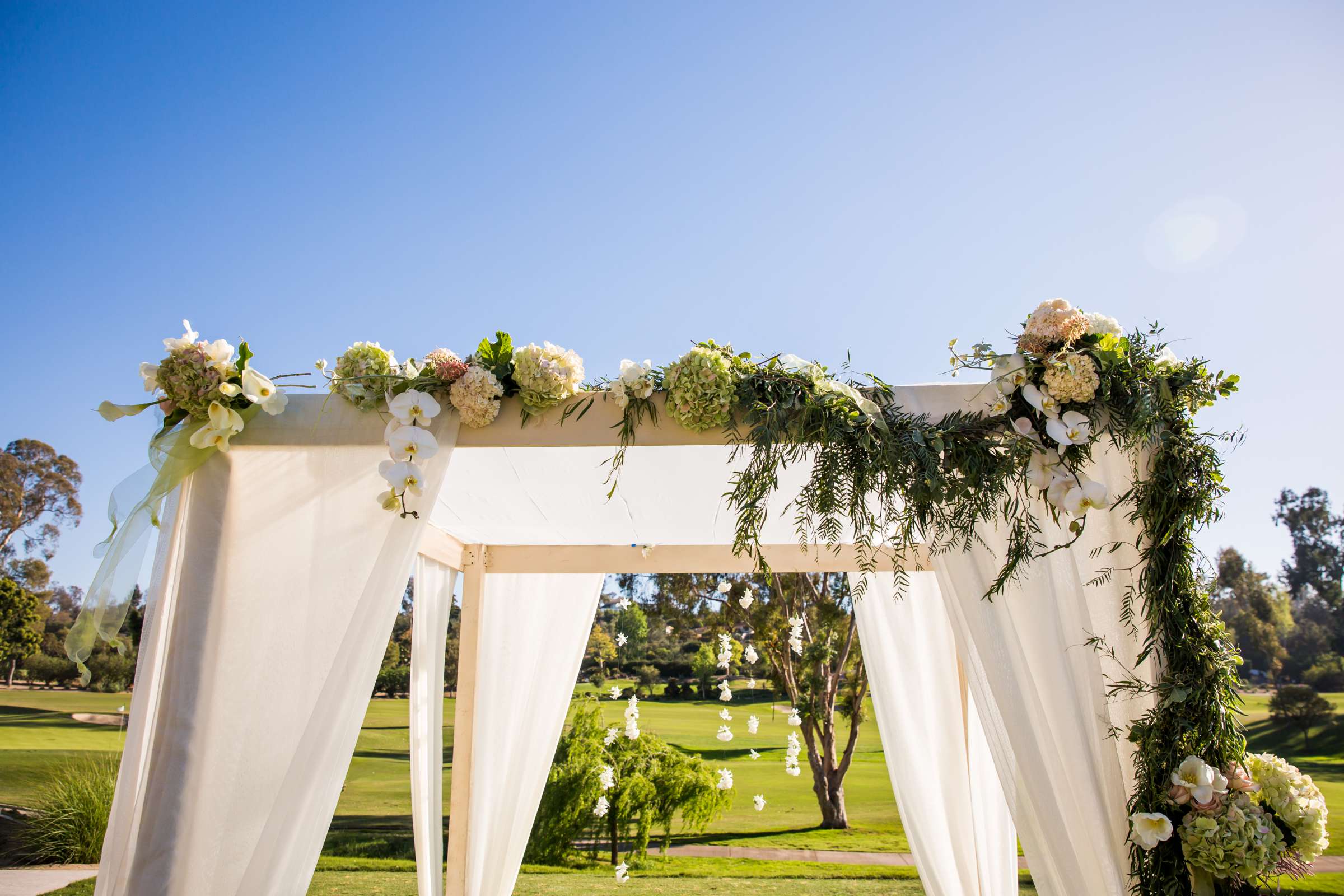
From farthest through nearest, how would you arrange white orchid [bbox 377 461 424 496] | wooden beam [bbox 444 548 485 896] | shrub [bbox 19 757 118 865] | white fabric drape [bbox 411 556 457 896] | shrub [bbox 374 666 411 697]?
shrub [bbox 374 666 411 697] < shrub [bbox 19 757 118 865] < wooden beam [bbox 444 548 485 896] < white fabric drape [bbox 411 556 457 896] < white orchid [bbox 377 461 424 496]

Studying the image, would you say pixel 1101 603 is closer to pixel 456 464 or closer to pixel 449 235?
pixel 456 464

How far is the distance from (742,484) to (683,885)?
16.8 feet

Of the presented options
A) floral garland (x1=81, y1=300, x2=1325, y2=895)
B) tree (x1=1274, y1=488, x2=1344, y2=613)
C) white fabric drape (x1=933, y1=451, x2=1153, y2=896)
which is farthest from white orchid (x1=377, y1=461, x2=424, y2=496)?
tree (x1=1274, y1=488, x2=1344, y2=613)

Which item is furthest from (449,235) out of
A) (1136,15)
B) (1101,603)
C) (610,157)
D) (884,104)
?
(1101,603)

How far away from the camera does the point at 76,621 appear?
78.8 inches

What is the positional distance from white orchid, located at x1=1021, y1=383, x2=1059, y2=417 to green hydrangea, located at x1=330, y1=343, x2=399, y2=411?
1.70 m

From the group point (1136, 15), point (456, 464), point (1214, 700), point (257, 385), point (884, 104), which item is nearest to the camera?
point (1214, 700)

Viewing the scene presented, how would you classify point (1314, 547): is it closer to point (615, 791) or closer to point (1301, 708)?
point (1301, 708)

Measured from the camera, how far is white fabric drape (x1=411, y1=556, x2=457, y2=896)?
10.8 feet

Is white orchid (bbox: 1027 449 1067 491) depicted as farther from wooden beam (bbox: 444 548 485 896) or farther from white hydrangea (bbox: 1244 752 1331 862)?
wooden beam (bbox: 444 548 485 896)

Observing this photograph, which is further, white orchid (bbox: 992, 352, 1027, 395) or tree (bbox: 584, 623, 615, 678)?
tree (bbox: 584, 623, 615, 678)

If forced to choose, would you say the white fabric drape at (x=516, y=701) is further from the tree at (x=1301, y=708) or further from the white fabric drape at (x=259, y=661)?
the tree at (x=1301, y=708)

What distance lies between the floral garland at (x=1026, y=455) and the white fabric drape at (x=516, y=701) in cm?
193

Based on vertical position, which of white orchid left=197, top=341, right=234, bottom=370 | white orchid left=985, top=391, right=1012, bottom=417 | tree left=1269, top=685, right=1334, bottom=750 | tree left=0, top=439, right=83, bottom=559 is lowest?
tree left=1269, top=685, right=1334, bottom=750
